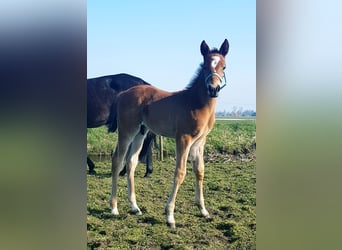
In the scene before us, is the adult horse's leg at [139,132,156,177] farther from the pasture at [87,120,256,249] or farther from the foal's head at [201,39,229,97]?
the foal's head at [201,39,229,97]

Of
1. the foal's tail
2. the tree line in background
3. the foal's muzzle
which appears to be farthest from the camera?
the foal's tail

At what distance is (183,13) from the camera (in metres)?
2.82

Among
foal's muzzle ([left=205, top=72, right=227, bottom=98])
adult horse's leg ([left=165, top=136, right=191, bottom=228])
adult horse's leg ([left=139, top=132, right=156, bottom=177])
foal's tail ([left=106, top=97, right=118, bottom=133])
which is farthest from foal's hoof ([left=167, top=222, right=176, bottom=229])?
foal's muzzle ([left=205, top=72, right=227, bottom=98])

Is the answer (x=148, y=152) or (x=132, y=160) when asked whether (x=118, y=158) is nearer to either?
(x=132, y=160)

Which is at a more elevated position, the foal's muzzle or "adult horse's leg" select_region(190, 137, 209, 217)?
the foal's muzzle

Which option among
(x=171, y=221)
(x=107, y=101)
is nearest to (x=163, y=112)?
(x=107, y=101)

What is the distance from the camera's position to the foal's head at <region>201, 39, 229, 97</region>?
2.78 metres

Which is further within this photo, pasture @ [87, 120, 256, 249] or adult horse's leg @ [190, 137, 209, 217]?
adult horse's leg @ [190, 137, 209, 217]

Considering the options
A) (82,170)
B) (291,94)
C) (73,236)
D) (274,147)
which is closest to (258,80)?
(291,94)

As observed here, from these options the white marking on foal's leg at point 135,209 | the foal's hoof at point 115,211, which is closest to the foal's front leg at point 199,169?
the white marking on foal's leg at point 135,209

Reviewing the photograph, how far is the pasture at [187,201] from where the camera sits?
2.78 metres

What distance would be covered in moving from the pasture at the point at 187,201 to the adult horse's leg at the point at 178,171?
36 mm

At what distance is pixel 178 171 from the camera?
113 inches

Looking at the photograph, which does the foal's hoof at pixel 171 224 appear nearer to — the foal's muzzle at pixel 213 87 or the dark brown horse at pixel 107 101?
the dark brown horse at pixel 107 101
